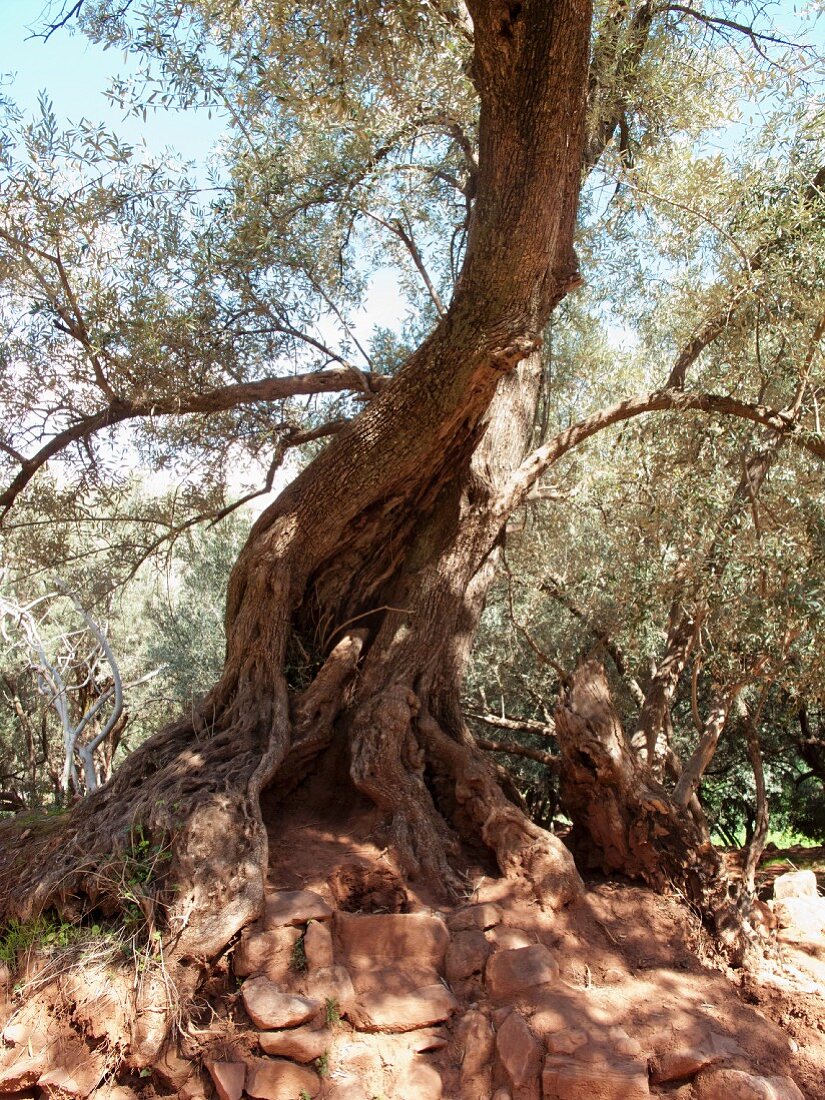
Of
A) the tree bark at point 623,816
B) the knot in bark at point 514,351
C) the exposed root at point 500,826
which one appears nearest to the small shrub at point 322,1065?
the exposed root at point 500,826

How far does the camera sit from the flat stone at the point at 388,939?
4645 millimetres

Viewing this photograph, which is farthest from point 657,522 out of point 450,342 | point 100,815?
point 100,815

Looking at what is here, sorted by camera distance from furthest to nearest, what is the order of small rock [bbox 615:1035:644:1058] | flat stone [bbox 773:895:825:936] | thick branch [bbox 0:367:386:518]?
1. thick branch [bbox 0:367:386:518]
2. flat stone [bbox 773:895:825:936]
3. small rock [bbox 615:1035:644:1058]

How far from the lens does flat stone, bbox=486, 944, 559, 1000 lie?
14.9ft

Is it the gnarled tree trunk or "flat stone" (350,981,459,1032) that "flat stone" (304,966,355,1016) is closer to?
"flat stone" (350,981,459,1032)

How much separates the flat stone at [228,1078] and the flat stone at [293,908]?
71 centimetres

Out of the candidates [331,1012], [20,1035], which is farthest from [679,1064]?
[20,1035]

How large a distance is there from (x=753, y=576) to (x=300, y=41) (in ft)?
17.8

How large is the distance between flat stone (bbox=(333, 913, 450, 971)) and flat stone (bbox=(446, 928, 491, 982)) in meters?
0.05

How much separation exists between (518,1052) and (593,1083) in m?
0.37

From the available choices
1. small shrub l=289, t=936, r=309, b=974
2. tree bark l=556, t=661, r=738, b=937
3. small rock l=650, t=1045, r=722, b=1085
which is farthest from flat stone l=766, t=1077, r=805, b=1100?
small shrub l=289, t=936, r=309, b=974

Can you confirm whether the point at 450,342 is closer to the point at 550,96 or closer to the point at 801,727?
the point at 550,96

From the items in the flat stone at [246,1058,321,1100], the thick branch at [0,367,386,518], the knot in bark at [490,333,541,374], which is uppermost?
the thick branch at [0,367,386,518]

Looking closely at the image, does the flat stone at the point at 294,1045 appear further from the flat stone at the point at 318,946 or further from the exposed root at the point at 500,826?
the exposed root at the point at 500,826
